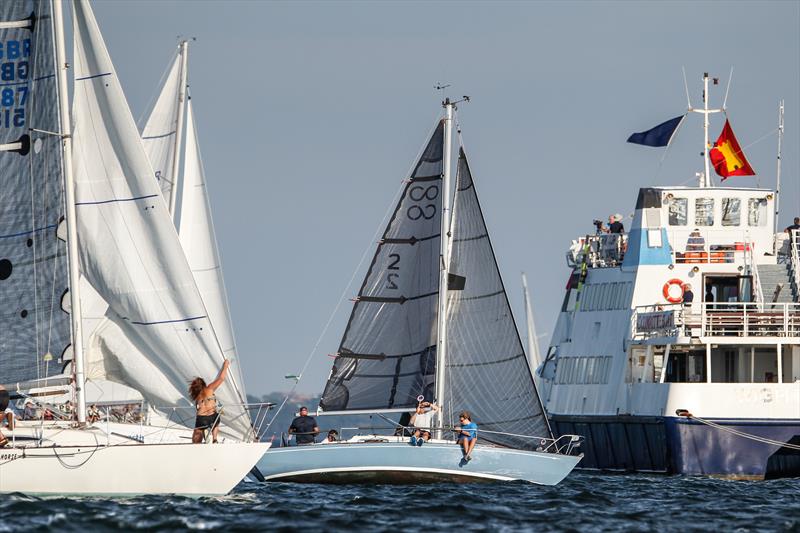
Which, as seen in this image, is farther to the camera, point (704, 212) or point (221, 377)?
point (704, 212)

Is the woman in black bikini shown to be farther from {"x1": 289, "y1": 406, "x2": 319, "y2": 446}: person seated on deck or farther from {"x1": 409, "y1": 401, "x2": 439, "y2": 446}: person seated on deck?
{"x1": 409, "y1": 401, "x2": 439, "y2": 446}: person seated on deck

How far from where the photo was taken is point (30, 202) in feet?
98.4

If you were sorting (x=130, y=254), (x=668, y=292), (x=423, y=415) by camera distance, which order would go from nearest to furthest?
(x=130, y=254) → (x=423, y=415) → (x=668, y=292)

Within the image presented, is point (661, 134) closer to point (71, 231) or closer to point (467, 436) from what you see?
point (467, 436)

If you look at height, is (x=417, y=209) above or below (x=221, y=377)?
above

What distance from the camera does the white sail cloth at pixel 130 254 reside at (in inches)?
1164

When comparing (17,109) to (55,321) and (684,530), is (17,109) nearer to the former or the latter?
(55,321)

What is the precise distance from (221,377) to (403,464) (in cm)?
750

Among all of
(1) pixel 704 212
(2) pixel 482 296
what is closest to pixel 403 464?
(2) pixel 482 296

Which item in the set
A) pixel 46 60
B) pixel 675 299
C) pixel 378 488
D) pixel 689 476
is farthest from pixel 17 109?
pixel 675 299

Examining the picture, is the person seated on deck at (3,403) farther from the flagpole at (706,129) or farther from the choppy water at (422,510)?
the flagpole at (706,129)

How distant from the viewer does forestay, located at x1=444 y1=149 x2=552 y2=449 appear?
3800 centimetres

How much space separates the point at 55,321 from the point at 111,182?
2.78 meters

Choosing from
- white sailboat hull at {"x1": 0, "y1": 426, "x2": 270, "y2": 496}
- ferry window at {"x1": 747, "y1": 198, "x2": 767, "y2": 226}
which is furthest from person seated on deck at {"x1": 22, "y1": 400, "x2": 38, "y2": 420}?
ferry window at {"x1": 747, "y1": 198, "x2": 767, "y2": 226}
